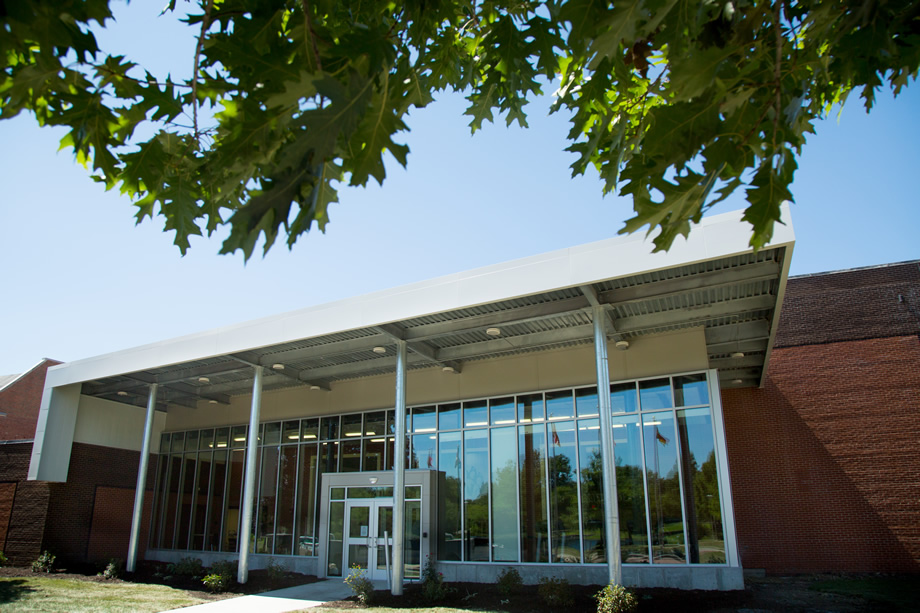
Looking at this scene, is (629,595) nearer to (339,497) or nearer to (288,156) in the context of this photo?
(339,497)

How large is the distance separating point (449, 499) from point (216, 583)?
20.9ft

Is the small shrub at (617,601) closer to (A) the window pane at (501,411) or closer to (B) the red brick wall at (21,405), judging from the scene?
(A) the window pane at (501,411)

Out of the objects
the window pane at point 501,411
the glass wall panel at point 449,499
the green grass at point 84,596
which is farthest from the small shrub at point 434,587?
the green grass at point 84,596

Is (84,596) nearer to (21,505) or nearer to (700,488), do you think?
(21,505)

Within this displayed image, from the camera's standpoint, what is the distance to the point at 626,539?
1493 cm

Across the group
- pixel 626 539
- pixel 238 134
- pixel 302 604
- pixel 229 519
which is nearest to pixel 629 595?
pixel 626 539

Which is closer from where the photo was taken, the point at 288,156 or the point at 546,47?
the point at 288,156

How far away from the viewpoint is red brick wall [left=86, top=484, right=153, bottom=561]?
22.1 m

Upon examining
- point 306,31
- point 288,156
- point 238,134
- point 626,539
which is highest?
point 306,31

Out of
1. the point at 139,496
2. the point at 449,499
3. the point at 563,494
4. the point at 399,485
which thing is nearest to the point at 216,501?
the point at 139,496

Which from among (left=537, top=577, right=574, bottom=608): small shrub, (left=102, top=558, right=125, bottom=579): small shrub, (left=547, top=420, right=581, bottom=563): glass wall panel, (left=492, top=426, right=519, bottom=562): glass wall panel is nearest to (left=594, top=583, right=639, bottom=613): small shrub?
(left=537, top=577, right=574, bottom=608): small shrub

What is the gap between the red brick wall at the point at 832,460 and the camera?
60.6ft

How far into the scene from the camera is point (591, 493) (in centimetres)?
1568

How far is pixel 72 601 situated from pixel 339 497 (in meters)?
6.95
